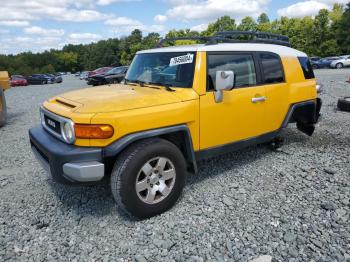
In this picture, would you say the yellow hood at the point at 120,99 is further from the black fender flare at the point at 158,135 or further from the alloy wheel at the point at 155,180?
the alloy wheel at the point at 155,180

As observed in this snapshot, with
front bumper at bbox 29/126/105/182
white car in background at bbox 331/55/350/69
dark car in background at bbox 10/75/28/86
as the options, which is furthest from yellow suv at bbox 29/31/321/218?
dark car in background at bbox 10/75/28/86

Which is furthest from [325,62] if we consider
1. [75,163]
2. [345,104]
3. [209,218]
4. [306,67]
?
[75,163]

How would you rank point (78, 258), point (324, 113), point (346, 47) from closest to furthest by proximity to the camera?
point (78, 258) < point (324, 113) < point (346, 47)

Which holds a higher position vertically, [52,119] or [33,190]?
[52,119]

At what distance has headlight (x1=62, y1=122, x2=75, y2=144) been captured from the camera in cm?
316

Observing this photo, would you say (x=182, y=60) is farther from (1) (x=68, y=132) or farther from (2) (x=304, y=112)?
(2) (x=304, y=112)

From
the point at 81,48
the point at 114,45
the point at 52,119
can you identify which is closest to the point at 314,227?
the point at 52,119

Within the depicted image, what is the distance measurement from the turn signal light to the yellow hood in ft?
0.56

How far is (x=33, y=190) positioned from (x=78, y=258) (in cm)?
179

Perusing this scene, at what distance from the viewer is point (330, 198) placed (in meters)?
3.85

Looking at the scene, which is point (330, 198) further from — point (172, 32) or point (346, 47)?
point (172, 32)

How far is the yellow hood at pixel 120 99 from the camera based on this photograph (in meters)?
3.24

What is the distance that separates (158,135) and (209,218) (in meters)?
1.09

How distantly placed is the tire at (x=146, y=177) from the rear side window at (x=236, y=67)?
105 cm
